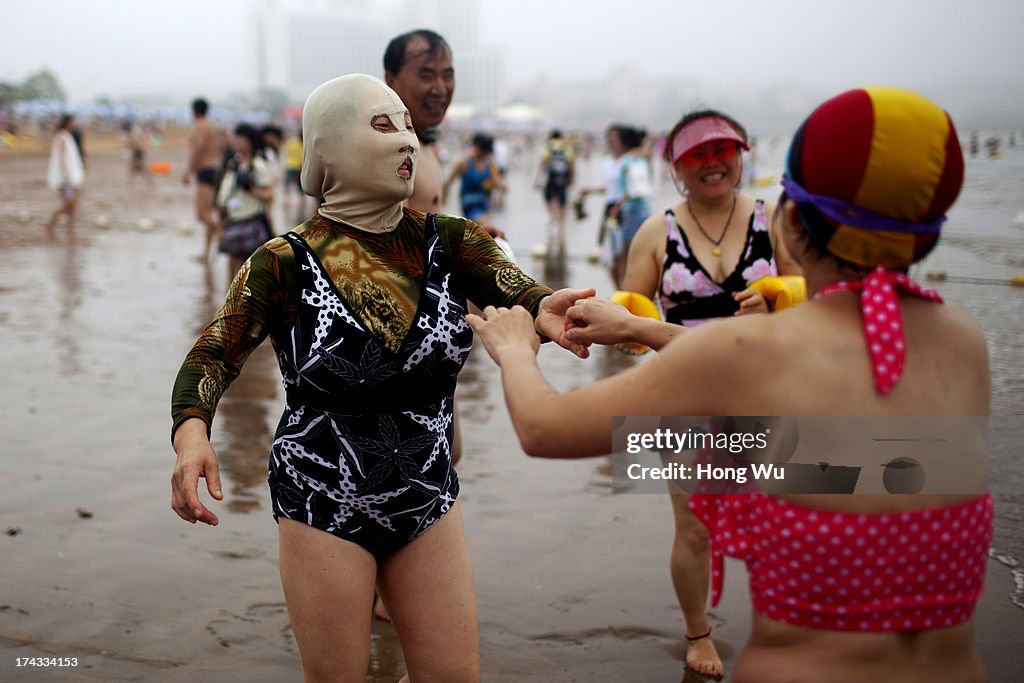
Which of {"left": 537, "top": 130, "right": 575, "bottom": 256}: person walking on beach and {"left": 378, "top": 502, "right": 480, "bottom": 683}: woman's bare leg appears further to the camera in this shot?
{"left": 537, "top": 130, "right": 575, "bottom": 256}: person walking on beach

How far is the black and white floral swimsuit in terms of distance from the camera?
104 inches

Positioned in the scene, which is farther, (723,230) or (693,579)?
(723,230)

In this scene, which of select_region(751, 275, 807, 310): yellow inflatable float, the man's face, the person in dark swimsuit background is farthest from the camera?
the man's face

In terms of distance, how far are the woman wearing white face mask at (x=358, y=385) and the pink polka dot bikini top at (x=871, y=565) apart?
3.32 feet

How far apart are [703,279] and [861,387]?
240cm

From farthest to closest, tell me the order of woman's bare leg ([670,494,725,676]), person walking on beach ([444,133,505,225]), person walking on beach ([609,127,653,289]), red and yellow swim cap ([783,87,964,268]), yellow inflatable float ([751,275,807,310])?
person walking on beach ([444,133,505,225])
person walking on beach ([609,127,653,289])
woman's bare leg ([670,494,725,676])
yellow inflatable float ([751,275,807,310])
red and yellow swim cap ([783,87,964,268])

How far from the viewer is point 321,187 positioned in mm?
2797

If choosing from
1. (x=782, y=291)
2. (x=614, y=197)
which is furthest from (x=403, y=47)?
(x=614, y=197)

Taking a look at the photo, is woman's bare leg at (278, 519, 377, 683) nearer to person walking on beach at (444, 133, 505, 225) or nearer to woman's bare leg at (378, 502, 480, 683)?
woman's bare leg at (378, 502, 480, 683)

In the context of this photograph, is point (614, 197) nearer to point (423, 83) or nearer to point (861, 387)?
point (423, 83)

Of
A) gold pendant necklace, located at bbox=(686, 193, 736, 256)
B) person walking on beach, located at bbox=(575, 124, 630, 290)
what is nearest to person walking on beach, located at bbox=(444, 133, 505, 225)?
person walking on beach, located at bbox=(575, 124, 630, 290)

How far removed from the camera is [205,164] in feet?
48.5

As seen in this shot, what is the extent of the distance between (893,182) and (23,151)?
162ft

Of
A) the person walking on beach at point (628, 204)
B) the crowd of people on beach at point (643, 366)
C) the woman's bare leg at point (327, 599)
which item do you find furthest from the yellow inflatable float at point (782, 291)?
the person walking on beach at point (628, 204)
